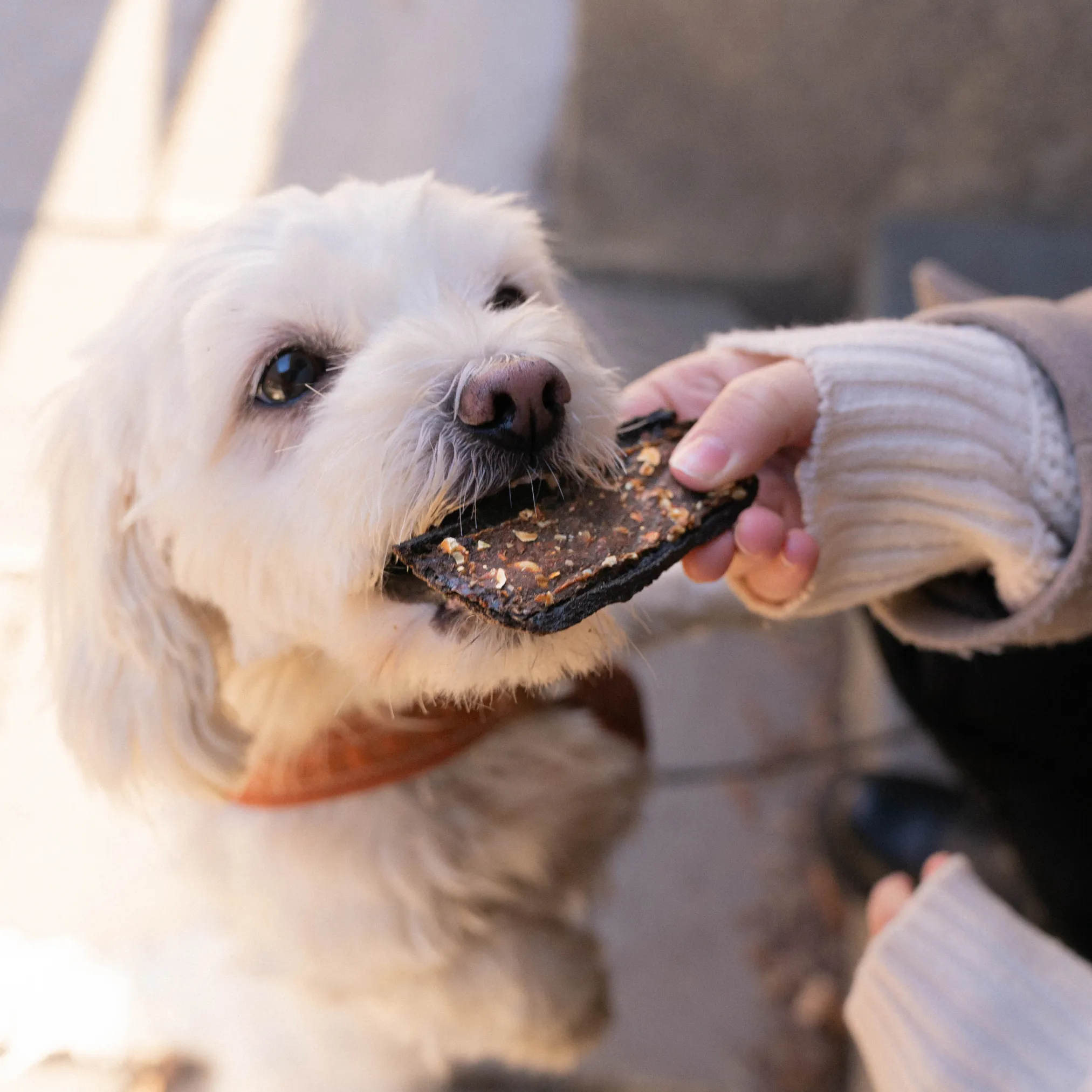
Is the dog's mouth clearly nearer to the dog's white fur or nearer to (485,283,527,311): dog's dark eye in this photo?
the dog's white fur

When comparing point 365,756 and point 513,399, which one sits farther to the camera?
point 365,756

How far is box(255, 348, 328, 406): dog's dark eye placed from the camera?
2.80 feet

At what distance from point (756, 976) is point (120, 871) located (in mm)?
1137

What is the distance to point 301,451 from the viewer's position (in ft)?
2.68

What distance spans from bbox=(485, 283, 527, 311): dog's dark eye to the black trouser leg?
0.73 metres

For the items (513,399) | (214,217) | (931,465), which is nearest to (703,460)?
(513,399)

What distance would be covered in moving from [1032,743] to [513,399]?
0.87 metres

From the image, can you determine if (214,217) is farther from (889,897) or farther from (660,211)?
(889,897)

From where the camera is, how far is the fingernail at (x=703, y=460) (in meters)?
0.80

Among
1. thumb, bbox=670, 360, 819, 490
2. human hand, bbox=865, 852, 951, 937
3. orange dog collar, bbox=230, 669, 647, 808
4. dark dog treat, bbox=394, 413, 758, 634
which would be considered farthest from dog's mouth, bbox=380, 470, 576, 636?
human hand, bbox=865, 852, 951, 937

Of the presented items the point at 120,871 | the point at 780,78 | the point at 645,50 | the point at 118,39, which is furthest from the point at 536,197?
the point at 120,871

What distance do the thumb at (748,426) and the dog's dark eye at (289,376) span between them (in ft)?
1.17

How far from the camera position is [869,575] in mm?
989

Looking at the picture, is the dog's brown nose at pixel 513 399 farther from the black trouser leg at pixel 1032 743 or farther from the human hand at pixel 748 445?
the black trouser leg at pixel 1032 743
